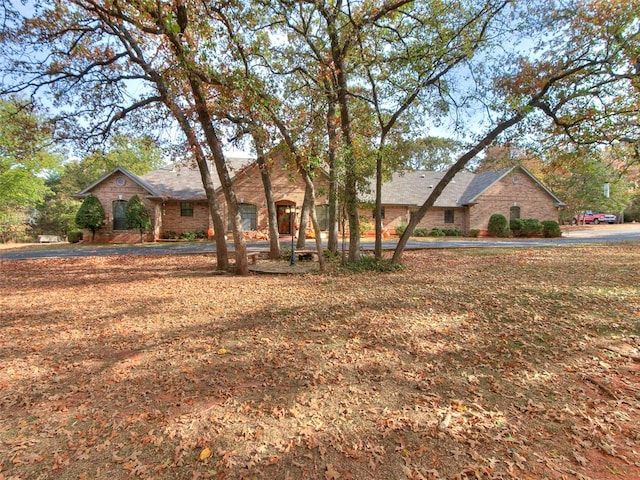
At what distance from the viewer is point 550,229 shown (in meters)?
24.1

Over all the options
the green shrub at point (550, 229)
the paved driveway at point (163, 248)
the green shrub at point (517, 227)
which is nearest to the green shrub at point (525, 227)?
the green shrub at point (517, 227)

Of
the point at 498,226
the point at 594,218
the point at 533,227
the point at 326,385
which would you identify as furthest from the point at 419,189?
the point at 594,218

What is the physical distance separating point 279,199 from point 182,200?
6765 millimetres

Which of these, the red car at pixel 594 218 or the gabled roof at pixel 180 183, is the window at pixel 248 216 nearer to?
the gabled roof at pixel 180 183

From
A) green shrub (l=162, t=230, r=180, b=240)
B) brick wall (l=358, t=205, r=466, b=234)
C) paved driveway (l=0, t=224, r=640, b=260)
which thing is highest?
brick wall (l=358, t=205, r=466, b=234)

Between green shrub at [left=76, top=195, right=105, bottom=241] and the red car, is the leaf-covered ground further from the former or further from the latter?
the red car

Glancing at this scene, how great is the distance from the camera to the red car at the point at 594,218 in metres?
41.5

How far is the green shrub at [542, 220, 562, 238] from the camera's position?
24.0m

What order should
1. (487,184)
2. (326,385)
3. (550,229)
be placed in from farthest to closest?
(487,184) → (550,229) → (326,385)

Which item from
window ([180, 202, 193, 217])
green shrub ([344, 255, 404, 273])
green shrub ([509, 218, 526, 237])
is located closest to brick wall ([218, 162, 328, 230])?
window ([180, 202, 193, 217])

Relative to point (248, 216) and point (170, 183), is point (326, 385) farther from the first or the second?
point (170, 183)

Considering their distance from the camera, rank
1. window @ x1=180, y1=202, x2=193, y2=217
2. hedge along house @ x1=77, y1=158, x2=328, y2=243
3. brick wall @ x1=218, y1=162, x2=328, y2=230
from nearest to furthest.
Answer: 1. hedge along house @ x1=77, y1=158, x2=328, y2=243
2. brick wall @ x1=218, y1=162, x2=328, y2=230
3. window @ x1=180, y1=202, x2=193, y2=217

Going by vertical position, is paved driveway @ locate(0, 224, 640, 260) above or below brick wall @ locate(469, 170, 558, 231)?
below

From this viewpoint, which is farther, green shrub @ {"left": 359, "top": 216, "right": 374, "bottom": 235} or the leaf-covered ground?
green shrub @ {"left": 359, "top": 216, "right": 374, "bottom": 235}
